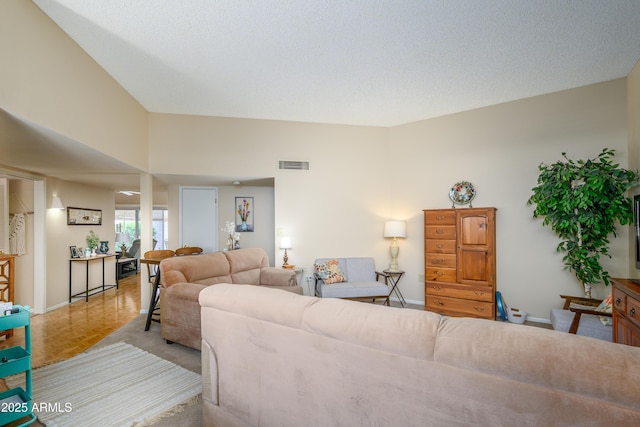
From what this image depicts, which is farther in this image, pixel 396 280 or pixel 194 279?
pixel 396 280

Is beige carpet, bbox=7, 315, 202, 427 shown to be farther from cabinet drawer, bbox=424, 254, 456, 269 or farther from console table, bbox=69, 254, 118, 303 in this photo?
cabinet drawer, bbox=424, 254, 456, 269

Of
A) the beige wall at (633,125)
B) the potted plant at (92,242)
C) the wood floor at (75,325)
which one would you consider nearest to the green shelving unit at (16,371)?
the wood floor at (75,325)

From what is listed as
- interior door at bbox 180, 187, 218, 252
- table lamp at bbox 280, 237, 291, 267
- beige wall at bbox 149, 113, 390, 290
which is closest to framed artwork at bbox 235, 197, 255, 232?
interior door at bbox 180, 187, 218, 252

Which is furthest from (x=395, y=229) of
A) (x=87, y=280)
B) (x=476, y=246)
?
(x=87, y=280)

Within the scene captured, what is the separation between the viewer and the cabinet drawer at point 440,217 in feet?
14.4

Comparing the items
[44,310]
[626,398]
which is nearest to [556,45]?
[626,398]

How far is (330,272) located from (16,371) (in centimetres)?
360

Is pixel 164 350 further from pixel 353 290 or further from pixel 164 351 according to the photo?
pixel 353 290

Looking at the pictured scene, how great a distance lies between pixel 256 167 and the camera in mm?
5109

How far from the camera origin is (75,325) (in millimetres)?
4062

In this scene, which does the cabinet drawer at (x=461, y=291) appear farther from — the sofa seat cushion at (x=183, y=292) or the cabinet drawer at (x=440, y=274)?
the sofa seat cushion at (x=183, y=292)

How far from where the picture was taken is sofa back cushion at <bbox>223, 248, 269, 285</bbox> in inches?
167

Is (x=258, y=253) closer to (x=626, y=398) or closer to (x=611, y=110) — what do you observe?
(x=626, y=398)

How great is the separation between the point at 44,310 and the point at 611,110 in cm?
861
